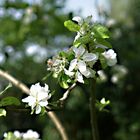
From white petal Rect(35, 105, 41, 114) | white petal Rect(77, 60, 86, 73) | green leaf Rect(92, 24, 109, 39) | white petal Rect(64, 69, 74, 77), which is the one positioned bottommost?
white petal Rect(35, 105, 41, 114)

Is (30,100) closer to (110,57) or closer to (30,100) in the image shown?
(30,100)

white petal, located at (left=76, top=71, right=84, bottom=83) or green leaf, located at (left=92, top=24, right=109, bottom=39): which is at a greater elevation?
green leaf, located at (left=92, top=24, right=109, bottom=39)

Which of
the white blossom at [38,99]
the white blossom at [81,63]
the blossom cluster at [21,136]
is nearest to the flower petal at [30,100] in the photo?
the white blossom at [38,99]

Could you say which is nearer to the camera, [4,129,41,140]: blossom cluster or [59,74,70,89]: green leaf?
[59,74,70,89]: green leaf

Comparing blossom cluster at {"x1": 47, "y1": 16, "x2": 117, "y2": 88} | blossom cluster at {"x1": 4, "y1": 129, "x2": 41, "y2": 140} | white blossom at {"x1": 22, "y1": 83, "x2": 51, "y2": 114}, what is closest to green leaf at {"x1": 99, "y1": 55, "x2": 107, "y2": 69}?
blossom cluster at {"x1": 47, "y1": 16, "x2": 117, "y2": 88}

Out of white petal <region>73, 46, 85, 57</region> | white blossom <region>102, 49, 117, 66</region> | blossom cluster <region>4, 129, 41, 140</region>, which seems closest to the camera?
white petal <region>73, 46, 85, 57</region>

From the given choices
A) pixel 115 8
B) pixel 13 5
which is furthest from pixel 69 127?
pixel 115 8

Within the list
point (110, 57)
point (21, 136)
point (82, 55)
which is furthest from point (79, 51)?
point (21, 136)

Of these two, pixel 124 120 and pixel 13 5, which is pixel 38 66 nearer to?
pixel 124 120

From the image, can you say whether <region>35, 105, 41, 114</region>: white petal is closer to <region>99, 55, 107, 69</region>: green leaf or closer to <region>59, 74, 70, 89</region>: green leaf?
<region>59, 74, 70, 89</region>: green leaf
